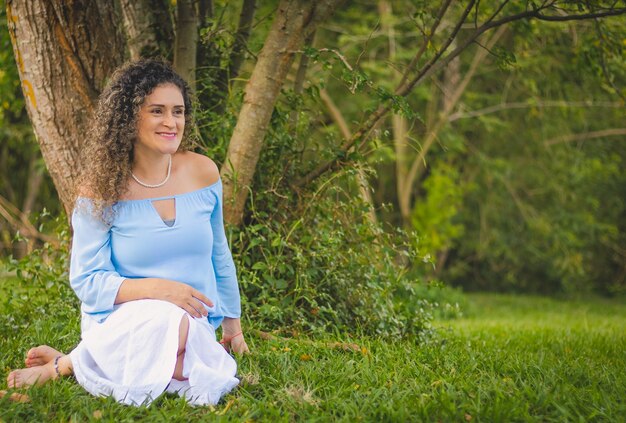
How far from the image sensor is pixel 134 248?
2863mm

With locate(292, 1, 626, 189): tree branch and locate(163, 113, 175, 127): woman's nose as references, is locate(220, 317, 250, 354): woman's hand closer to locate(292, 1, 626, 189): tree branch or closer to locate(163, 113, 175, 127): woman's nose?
locate(163, 113, 175, 127): woman's nose

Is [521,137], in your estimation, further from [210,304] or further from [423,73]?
[210,304]

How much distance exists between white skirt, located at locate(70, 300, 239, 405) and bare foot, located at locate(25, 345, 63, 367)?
0.22 meters

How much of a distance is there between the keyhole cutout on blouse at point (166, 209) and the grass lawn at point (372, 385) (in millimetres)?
746

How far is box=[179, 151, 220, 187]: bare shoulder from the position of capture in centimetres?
312

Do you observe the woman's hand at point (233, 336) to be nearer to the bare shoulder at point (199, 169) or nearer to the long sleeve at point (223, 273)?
the long sleeve at point (223, 273)

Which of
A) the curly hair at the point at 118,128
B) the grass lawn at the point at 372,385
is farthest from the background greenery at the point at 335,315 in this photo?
the curly hair at the point at 118,128

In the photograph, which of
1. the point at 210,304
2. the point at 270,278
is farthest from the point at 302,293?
the point at 210,304

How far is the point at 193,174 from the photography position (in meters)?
3.12

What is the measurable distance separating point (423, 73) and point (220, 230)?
1.72 m

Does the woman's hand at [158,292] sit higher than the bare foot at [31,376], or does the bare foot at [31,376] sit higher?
the woman's hand at [158,292]

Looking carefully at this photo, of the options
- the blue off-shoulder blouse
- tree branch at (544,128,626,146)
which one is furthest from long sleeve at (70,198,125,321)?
tree branch at (544,128,626,146)

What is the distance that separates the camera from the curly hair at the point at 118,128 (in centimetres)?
289

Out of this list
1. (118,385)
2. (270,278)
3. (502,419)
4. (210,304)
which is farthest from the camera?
(270,278)
